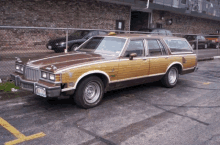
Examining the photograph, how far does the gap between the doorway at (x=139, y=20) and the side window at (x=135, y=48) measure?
19023 mm

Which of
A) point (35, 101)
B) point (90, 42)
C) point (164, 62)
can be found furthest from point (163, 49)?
point (35, 101)

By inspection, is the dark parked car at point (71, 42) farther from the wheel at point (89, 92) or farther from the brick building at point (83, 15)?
the wheel at point (89, 92)

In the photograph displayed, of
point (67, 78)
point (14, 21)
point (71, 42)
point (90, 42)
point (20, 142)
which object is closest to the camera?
point (20, 142)

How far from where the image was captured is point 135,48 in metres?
5.76

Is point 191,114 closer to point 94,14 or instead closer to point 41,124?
point 41,124

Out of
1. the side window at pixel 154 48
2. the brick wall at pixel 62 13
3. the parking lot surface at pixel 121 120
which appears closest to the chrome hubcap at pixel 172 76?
the parking lot surface at pixel 121 120

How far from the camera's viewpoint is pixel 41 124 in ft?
13.2

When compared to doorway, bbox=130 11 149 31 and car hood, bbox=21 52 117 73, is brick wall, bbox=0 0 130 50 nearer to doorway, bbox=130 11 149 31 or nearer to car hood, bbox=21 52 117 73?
doorway, bbox=130 11 149 31

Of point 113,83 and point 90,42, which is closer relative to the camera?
point 113,83

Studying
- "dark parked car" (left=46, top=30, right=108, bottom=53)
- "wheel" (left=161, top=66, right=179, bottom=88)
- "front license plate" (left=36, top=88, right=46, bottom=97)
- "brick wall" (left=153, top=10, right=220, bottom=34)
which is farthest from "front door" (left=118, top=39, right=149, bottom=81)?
"brick wall" (left=153, top=10, right=220, bottom=34)

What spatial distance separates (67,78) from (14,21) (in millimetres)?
12046

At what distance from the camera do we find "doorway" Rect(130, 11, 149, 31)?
2428 centimetres

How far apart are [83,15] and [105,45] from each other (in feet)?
41.6

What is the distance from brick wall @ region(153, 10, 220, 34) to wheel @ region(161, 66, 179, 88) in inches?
725
